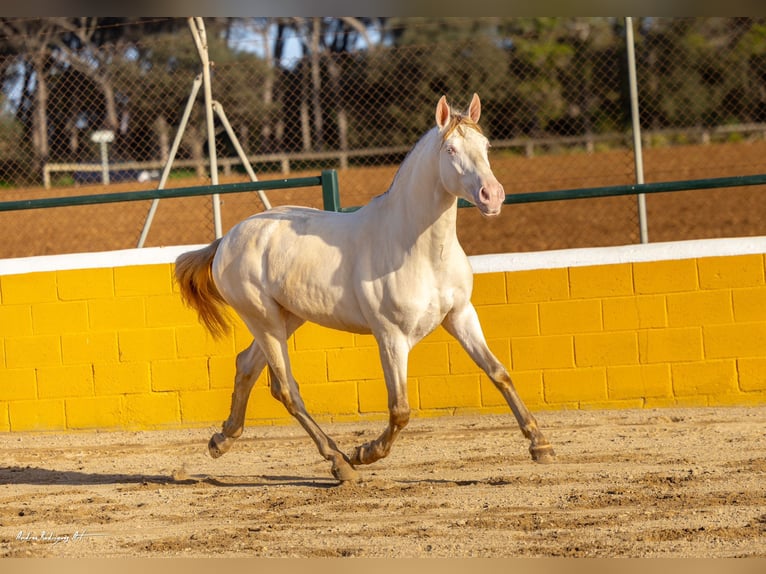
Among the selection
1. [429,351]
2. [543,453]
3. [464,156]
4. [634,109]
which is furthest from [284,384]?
[634,109]

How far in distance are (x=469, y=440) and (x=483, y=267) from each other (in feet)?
4.47

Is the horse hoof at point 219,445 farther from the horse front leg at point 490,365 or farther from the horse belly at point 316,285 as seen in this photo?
the horse front leg at point 490,365

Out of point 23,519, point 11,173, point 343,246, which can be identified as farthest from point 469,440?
point 11,173

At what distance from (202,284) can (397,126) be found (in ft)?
45.5

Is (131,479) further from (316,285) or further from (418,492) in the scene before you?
(418,492)

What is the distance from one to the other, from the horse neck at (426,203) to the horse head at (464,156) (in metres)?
0.11

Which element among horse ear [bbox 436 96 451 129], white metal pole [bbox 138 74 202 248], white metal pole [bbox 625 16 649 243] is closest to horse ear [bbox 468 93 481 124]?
horse ear [bbox 436 96 451 129]

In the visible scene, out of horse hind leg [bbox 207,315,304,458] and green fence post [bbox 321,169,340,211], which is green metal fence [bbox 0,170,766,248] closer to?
green fence post [bbox 321,169,340,211]

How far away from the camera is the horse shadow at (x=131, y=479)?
5.66 meters

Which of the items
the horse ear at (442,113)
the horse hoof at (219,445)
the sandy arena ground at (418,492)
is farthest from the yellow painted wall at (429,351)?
the horse ear at (442,113)

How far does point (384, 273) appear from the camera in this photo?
513cm

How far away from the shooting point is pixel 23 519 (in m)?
5.00

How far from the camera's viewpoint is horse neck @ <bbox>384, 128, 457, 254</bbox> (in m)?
5.05

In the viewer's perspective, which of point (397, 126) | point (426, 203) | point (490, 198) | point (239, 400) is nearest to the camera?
point (490, 198)
